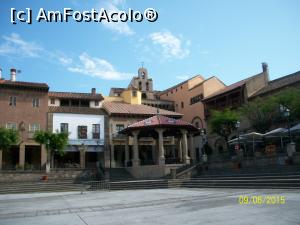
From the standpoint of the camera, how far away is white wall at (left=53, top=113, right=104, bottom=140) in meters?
39.0

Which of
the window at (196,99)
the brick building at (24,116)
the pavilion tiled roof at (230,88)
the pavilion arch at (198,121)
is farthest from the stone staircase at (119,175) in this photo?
the window at (196,99)

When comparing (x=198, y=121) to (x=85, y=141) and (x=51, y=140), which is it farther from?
(x=51, y=140)

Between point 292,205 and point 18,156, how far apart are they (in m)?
33.4

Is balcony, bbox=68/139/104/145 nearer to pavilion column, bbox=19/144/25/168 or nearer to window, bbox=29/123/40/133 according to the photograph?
window, bbox=29/123/40/133

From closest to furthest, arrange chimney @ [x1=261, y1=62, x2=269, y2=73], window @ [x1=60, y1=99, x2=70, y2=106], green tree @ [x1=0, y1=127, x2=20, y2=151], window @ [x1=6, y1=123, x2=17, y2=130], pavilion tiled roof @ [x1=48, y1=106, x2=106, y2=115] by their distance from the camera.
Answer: green tree @ [x1=0, y1=127, x2=20, y2=151] < window @ [x1=6, y1=123, x2=17, y2=130] < pavilion tiled roof @ [x1=48, y1=106, x2=106, y2=115] < window @ [x1=60, y1=99, x2=70, y2=106] < chimney @ [x1=261, y1=62, x2=269, y2=73]

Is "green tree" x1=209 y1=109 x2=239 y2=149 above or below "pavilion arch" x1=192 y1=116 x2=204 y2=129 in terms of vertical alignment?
below

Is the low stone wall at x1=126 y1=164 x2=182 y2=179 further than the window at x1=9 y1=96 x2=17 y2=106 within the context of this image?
No

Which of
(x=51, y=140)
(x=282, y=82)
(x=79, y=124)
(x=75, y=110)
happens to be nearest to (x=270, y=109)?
(x=282, y=82)

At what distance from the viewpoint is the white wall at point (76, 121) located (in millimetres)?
38969

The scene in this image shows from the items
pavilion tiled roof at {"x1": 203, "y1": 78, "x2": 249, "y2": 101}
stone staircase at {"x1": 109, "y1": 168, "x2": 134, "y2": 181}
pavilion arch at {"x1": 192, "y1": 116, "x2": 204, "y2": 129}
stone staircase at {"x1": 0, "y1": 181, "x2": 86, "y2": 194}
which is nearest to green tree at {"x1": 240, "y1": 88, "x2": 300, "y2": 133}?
pavilion tiled roof at {"x1": 203, "y1": 78, "x2": 249, "y2": 101}

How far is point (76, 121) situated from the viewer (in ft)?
131

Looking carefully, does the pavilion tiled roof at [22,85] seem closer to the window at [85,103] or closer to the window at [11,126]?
the window at [11,126]

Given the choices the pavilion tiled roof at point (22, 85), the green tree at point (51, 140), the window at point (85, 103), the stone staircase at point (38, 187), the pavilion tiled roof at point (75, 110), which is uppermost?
the pavilion tiled roof at point (22, 85)

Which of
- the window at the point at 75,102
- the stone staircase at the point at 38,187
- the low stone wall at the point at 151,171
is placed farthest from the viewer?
the window at the point at 75,102
